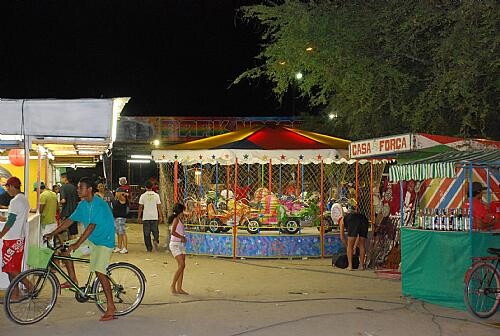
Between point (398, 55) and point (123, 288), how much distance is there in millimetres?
6752

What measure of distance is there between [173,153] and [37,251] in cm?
754

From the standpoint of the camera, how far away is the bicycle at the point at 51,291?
25.6ft

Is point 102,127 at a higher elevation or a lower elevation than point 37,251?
higher

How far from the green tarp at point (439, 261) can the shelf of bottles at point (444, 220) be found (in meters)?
0.21

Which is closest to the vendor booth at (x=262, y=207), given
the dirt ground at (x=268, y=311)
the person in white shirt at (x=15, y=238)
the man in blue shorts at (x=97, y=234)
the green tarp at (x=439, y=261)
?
the dirt ground at (x=268, y=311)

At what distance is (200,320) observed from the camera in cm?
817

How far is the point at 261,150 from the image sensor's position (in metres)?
14.8

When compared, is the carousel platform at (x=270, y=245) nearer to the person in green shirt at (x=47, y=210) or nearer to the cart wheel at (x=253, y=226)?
the cart wheel at (x=253, y=226)

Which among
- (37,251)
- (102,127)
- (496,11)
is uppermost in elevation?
(496,11)

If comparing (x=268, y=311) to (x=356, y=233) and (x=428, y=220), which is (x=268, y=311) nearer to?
(x=428, y=220)

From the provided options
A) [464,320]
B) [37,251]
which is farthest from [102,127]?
[464,320]

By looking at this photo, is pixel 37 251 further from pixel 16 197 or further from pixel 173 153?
pixel 173 153

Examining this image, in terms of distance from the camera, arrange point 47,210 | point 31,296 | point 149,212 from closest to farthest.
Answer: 1. point 31,296
2. point 47,210
3. point 149,212

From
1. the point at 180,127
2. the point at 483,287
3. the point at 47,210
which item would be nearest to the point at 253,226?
the point at 47,210
